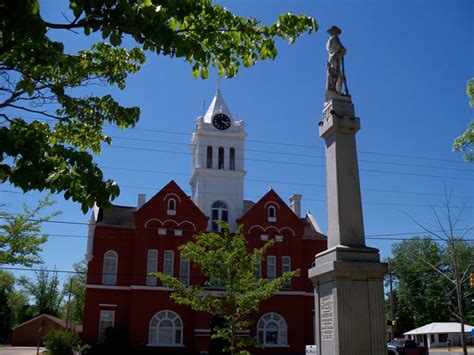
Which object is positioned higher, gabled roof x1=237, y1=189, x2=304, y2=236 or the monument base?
gabled roof x1=237, y1=189, x2=304, y2=236

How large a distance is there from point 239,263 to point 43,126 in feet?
62.7

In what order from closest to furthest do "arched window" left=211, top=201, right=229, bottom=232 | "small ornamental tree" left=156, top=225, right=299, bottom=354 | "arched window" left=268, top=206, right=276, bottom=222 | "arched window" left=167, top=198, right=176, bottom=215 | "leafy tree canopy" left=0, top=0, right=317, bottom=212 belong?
"leafy tree canopy" left=0, top=0, right=317, bottom=212 < "small ornamental tree" left=156, top=225, right=299, bottom=354 < "arched window" left=167, top=198, right=176, bottom=215 < "arched window" left=268, top=206, right=276, bottom=222 < "arched window" left=211, top=201, right=229, bottom=232

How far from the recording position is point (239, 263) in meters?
27.0

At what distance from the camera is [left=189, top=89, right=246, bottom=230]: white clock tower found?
143ft

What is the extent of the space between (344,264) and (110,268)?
1233 inches

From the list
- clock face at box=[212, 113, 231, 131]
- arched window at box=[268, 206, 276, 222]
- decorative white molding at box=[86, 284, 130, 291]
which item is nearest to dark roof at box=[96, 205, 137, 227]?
decorative white molding at box=[86, 284, 130, 291]

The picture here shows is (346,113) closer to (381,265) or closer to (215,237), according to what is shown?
(381,265)

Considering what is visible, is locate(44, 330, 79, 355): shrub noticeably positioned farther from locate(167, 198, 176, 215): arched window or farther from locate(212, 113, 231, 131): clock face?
locate(212, 113, 231, 131): clock face

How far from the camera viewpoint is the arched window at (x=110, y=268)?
38.5m

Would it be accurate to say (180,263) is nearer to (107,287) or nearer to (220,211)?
(107,287)

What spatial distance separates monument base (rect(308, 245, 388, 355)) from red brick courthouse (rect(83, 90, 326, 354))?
29.3 metres

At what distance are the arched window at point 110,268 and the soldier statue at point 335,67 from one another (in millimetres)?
30168

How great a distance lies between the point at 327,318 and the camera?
1016 cm

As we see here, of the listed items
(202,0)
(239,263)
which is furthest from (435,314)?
(202,0)
